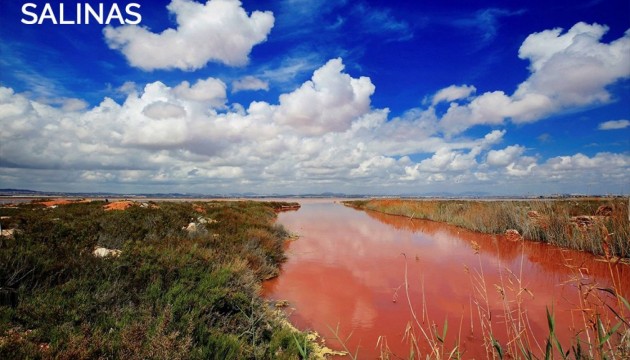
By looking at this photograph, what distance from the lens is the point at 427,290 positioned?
7.09 meters

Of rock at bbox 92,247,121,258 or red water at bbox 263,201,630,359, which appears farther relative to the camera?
rock at bbox 92,247,121,258

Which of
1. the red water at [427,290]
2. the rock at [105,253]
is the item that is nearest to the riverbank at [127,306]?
the rock at [105,253]

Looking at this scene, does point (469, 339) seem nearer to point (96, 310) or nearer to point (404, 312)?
point (404, 312)

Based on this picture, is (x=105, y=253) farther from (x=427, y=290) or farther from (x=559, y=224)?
(x=559, y=224)

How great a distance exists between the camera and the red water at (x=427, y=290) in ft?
15.7

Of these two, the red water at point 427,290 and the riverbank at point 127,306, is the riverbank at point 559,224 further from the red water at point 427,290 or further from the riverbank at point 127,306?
the riverbank at point 127,306

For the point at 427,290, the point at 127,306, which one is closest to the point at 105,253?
the point at 127,306

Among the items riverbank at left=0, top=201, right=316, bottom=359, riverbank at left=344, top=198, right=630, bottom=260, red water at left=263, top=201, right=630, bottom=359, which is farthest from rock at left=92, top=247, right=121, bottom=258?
riverbank at left=344, top=198, right=630, bottom=260

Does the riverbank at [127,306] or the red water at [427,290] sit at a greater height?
the riverbank at [127,306]

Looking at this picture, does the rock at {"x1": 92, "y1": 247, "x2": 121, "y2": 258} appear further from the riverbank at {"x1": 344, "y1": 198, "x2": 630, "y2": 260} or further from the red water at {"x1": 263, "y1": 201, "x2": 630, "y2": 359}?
the riverbank at {"x1": 344, "y1": 198, "x2": 630, "y2": 260}

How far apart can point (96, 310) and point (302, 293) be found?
403 centimetres

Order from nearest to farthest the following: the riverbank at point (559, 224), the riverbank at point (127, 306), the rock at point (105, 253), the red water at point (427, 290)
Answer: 1. the riverbank at point (127, 306)
2. the red water at point (427, 290)
3. the rock at point (105, 253)
4. the riverbank at point (559, 224)

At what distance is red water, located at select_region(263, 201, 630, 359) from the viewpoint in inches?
188

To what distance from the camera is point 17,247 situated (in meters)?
4.95
